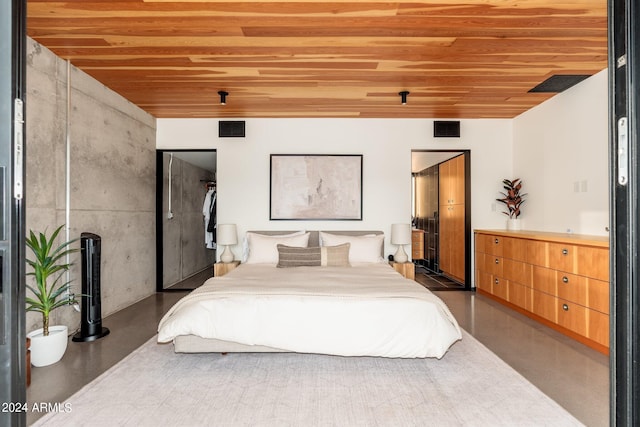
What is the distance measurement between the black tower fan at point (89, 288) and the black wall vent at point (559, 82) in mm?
4899

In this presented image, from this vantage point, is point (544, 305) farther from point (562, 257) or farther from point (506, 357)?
point (506, 357)

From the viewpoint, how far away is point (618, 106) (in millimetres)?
948

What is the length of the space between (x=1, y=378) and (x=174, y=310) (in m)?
1.84

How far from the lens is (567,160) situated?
394 centimetres

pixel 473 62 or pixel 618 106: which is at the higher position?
pixel 473 62

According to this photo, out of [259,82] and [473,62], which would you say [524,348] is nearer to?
[473,62]

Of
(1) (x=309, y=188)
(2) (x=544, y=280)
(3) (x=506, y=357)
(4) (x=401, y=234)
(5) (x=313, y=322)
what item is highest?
(1) (x=309, y=188)

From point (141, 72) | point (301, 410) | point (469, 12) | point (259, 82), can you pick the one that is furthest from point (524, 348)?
point (141, 72)

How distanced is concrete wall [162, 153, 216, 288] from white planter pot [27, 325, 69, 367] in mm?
2450

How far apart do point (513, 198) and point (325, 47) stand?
3.53 metres

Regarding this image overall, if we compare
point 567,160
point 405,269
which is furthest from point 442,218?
point 567,160

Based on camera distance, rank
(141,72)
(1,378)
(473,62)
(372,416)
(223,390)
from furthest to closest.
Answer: (141,72)
(473,62)
(223,390)
(372,416)
(1,378)

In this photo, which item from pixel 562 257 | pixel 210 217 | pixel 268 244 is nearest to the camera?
pixel 562 257

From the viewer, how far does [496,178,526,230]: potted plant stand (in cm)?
477
